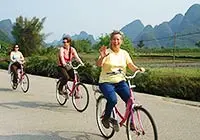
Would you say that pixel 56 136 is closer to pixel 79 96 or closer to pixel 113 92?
pixel 113 92

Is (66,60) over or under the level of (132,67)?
over

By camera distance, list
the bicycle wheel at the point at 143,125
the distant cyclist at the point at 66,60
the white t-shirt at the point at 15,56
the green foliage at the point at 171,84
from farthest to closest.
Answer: the white t-shirt at the point at 15,56 → the green foliage at the point at 171,84 → the distant cyclist at the point at 66,60 → the bicycle wheel at the point at 143,125

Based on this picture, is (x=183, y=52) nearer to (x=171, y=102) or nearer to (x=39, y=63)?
(x=39, y=63)

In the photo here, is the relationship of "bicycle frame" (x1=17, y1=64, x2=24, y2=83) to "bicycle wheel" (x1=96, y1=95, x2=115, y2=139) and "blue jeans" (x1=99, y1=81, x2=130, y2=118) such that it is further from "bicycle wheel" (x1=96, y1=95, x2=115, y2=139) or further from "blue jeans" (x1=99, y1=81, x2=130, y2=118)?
"blue jeans" (x1=99, y1=81, x2=130, y2=118)

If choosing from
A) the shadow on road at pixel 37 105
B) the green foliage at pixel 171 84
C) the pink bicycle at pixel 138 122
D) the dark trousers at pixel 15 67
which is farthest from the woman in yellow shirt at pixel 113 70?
the dark trousers at pixel 15 67

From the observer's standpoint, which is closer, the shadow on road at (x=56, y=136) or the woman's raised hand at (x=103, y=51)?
the woman's raised hand at (x=103, y=51)

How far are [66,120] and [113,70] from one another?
7.82 ft

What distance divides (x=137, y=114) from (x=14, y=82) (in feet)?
29.3

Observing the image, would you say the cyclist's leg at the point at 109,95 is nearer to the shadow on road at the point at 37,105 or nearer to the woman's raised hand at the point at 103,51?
the woman's raised hand at the point at 103,51

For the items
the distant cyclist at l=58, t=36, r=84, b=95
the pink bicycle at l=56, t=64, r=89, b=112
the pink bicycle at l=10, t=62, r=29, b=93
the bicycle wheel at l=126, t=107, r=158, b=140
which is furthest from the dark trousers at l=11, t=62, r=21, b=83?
the bicycle wheel at l=126, t=107, r=158, b=140

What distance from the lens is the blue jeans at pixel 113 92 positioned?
6207 millimetres

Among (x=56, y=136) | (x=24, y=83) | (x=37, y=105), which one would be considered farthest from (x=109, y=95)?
(x=24, y=83)

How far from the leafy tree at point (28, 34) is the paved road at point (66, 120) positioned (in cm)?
2997

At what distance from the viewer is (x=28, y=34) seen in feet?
141
